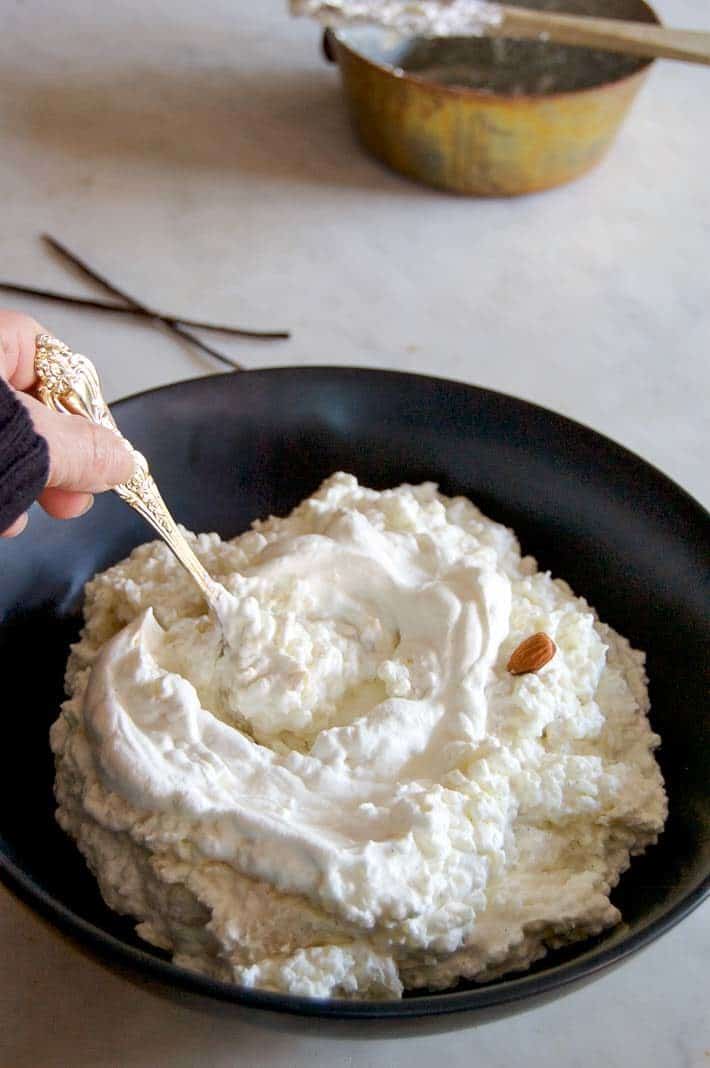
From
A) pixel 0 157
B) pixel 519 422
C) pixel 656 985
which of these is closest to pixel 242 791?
pixel 656 985

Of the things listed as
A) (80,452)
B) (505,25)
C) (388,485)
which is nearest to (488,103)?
(505,25)

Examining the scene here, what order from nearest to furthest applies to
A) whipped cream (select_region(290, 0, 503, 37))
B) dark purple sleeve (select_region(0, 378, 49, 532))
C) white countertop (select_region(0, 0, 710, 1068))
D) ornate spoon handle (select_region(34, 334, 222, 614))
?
1. dark purple sleeve (select_region(0, 378, 49, 532))
2. ornate spoon handle (select_region(34, 334, 222, 614))
3. white countertop (select_region(0, 0, 710, 1068))
4. whipped cream (select_region(290, 0, 503, 37))

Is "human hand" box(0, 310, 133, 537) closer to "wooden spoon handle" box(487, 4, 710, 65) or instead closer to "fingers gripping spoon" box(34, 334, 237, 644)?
"fingers gripping spoon" box(34, 334, 237, 644)

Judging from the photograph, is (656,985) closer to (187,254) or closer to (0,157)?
(187,254)

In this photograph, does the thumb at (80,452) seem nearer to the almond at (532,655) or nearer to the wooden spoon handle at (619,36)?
the almond at (532,655)

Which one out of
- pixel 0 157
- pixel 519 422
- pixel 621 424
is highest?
pixel 519 422

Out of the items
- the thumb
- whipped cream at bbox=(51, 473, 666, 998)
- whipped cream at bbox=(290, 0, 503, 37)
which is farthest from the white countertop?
the thumb
